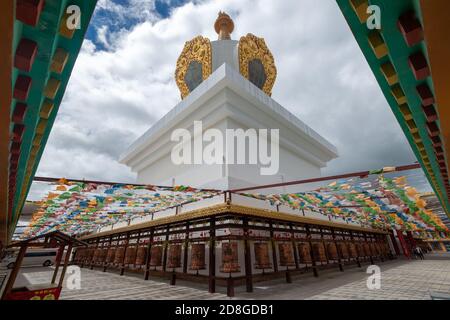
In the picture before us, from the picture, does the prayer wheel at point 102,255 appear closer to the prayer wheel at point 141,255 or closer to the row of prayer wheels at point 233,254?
the row of prayer wheels at point 233,254

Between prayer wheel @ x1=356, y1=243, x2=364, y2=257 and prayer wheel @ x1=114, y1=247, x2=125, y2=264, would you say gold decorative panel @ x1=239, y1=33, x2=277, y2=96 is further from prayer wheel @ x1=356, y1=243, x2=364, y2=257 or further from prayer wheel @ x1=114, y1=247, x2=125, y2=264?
prayer wheel @ x1=114, y1=247, x2=125, y2=264

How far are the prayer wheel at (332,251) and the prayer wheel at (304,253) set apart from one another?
7.70 ft

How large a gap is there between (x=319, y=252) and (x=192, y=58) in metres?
16.4

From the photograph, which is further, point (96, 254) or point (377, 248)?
point (377, 248)

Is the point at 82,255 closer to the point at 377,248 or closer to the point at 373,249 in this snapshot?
the point at 373,249

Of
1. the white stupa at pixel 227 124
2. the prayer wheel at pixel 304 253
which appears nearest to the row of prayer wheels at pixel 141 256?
the white stupa at pixel 227 124

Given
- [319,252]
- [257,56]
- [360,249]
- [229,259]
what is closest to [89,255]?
[229,259]

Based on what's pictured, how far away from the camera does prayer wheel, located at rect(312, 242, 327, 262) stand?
464 inches

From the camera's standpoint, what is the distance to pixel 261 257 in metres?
9.30

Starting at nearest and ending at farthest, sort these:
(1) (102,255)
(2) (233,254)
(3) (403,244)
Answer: (2) (233,254) < (1) (102,255) < (3) (403,244)

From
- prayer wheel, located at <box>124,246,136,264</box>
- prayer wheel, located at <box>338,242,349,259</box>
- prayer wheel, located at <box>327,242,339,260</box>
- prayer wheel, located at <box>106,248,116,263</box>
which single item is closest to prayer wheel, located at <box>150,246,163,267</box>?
prayer wheel, located at <box>124,246,136,264</box>

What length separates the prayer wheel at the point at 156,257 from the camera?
35.9 feet

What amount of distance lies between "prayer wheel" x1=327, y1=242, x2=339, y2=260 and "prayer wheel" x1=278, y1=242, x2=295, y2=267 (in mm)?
3693
